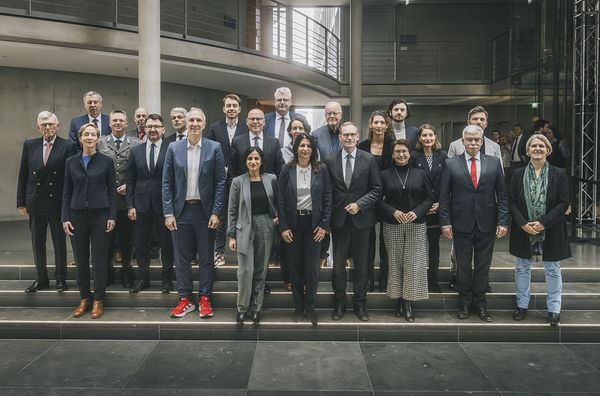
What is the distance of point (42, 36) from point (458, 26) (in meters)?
12.2

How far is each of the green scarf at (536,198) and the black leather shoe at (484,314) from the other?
0.67 m

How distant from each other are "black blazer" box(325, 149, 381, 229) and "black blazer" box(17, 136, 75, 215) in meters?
2.68

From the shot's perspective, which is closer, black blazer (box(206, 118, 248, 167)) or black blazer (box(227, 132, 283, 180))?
black blazer (box(227, 132, 283, 180))

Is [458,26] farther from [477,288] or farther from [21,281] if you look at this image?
[21,281]

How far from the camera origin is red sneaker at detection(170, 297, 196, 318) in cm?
437

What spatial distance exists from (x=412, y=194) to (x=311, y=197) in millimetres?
900

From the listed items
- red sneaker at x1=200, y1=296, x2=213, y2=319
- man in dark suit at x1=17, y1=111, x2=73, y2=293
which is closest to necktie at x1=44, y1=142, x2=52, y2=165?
man in dark suit at x1=17, y1=111, x2=73, y2=293

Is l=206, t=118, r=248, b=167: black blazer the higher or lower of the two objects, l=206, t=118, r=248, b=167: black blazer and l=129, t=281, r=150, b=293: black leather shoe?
the higher

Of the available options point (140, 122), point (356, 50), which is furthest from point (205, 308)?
point (356, 50)

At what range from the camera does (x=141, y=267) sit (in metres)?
4.83

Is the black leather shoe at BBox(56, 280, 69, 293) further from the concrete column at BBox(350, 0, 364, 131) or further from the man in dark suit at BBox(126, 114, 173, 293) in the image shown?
the concrete column at BBox(350, 0, 364, 131)

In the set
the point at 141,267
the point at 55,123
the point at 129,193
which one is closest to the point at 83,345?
the point at 141,267

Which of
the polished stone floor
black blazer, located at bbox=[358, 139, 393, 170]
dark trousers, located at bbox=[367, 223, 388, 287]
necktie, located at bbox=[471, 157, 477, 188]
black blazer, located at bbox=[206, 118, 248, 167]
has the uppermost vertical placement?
black blazer, located at bbox=[206, 118, 248, 167]

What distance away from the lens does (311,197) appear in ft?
13.6
